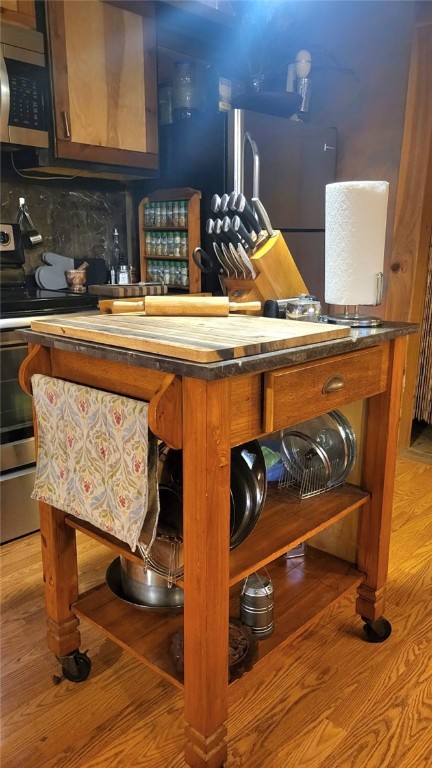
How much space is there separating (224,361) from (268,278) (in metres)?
0.70

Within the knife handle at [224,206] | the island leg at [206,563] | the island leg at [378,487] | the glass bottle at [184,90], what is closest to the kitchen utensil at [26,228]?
the glass bottle at [184,90]

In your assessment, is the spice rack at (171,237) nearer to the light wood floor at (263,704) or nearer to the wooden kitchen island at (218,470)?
the wooden kitchen island at (218,470)

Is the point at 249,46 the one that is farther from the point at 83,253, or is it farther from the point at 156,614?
the point at 156,614

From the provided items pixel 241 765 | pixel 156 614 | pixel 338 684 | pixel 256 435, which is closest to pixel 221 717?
pixel 241 765

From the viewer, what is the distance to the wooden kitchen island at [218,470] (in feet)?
3.15

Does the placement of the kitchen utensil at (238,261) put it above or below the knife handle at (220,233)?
below

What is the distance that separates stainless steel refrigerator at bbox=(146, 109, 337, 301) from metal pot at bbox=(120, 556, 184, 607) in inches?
65.8

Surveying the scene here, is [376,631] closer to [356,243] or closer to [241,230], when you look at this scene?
[356,243]

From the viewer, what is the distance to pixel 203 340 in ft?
3.31

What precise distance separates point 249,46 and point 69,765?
9.97 ft

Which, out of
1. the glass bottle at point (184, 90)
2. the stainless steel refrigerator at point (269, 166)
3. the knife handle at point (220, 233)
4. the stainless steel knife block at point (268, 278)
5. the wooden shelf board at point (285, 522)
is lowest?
the wooden shelf board at point (285, 522)

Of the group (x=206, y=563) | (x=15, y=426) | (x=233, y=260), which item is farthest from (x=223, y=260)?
(x=15, y=426)

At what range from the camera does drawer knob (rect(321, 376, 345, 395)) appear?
1.18 m

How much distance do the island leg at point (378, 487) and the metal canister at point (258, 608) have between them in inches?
12.7
